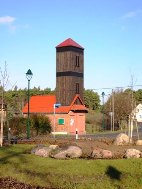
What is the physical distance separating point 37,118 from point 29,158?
28388 mm

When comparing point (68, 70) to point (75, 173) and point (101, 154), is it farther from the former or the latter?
point (75, 173)

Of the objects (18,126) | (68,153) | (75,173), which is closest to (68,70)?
(18,126)

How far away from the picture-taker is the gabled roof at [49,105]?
50.2 meters

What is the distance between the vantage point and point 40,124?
44031mm

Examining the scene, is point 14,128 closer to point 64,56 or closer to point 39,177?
point 64,56

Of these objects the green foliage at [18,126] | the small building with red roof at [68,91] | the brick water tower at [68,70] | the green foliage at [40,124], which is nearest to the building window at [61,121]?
the small building with red roof at [68,91]

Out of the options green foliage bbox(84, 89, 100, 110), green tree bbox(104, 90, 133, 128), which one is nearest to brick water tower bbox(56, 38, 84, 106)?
green tree bbox(104, 90, 133, 128)

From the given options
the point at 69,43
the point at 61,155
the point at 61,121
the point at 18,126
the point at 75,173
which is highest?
the point at 69,43

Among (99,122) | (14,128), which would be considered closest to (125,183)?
(14,128)

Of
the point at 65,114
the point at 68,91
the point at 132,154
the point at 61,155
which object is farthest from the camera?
the point at 68,91

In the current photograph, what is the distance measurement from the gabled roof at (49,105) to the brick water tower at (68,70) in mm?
860

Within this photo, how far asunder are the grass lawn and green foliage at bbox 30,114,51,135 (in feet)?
88.9

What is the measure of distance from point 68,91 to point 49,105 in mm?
3519

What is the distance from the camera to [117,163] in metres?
14.4
